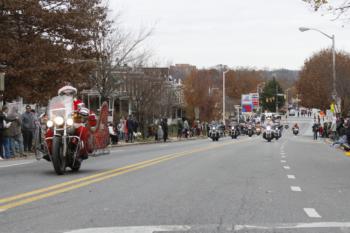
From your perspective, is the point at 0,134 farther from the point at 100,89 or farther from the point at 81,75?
the point at 100,89

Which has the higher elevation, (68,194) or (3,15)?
(3,15)

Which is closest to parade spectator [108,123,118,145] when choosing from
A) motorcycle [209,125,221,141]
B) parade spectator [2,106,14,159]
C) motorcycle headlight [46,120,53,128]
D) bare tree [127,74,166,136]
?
parade spectator [2,106,14,159]

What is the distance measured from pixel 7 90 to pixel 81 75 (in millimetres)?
3870

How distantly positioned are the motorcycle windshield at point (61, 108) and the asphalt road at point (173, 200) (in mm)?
1298

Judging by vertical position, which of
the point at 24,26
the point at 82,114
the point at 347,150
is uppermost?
the point at 24,26

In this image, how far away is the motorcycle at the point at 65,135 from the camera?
13758mm

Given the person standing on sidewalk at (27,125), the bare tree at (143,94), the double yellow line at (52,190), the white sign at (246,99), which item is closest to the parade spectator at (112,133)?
the person standing on sidewalk at (27,125)

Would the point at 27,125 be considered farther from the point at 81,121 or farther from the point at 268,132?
the point at 268,132

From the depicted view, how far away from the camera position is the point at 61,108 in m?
14.0

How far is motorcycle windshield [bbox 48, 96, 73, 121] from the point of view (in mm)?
14000

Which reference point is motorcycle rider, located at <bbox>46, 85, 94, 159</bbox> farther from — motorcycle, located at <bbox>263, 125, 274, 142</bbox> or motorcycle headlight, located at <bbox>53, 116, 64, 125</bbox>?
motorcycle, located at <bbox>263, 125, 274, 142</bbox>

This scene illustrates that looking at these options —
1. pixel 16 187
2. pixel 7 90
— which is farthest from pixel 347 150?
pixel 16 187

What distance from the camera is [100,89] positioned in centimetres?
4366

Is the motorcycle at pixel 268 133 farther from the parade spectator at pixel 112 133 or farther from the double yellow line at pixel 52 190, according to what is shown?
the double yellow line at pixel 52 190
